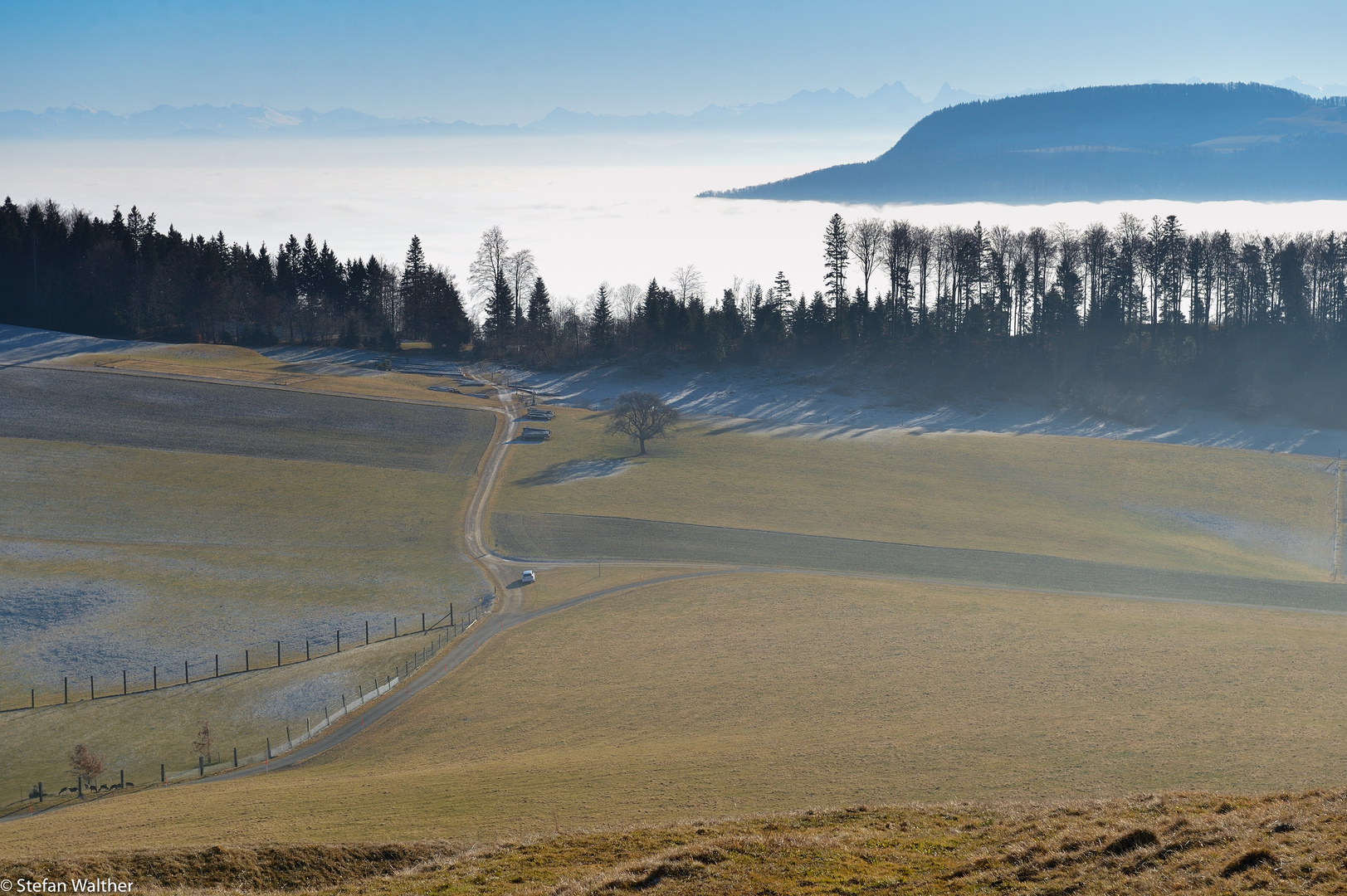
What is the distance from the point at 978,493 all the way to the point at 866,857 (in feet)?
189

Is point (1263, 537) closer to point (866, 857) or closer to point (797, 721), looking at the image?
point (797, 721)

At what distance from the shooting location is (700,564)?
189ft

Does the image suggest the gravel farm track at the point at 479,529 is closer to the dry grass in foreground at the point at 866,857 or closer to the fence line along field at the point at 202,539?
the fence line along field at the point at 202,539

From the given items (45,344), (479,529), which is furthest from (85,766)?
(45,344)

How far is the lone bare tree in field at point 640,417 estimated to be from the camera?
8562 cm

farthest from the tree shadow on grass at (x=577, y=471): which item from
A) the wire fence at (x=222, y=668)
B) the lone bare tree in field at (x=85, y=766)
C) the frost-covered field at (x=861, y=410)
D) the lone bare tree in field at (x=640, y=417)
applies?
the lone bare tree in field at (x=85, y=766)

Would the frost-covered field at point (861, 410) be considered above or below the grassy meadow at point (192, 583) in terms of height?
above

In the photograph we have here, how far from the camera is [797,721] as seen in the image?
114 feet

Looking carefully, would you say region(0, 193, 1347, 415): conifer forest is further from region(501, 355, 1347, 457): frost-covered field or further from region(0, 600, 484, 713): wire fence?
region(0, 600, 484, 713): wire fence

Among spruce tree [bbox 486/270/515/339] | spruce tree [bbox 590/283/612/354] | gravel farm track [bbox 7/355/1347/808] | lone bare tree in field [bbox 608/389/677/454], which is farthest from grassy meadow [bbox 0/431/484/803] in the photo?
spruce tree [bbox 486/270/515/339]

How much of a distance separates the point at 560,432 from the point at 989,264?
66077 millimetres

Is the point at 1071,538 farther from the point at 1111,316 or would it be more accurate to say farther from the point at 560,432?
the point at 1111,316

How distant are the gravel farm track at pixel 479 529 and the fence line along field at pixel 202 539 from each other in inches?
15.2

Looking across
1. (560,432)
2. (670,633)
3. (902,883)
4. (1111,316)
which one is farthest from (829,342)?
(902,883)
